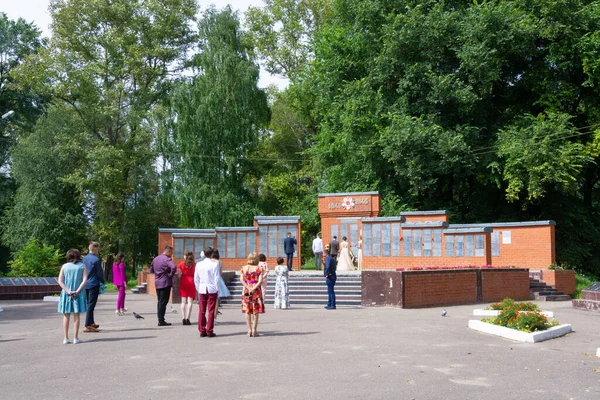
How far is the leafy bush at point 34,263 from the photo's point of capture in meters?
29.2

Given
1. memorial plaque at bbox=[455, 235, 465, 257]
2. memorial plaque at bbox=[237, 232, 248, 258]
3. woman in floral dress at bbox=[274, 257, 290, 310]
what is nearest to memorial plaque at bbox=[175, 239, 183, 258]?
memorial plaque at bbox=[237, 232, 248, 258]

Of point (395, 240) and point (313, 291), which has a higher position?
point (395, 240)

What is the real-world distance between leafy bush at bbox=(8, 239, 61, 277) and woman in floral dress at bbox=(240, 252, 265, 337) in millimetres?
19378

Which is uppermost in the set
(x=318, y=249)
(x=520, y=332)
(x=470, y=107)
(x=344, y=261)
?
(x=470, y=107)

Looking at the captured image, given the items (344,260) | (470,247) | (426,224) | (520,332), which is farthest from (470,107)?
(520,332)

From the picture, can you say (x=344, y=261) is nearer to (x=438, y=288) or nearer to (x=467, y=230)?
(x=467, y=230)

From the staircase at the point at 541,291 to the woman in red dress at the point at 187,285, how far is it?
47.8ft

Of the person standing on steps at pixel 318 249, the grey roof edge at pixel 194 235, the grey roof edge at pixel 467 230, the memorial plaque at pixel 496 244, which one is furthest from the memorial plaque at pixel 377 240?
the grey roof edge at pixel 194 235

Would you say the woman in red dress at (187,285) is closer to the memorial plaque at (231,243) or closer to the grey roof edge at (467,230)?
the grey roof edge at (467,230)

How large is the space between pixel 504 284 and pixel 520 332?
36.0 ft

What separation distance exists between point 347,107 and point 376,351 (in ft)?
81.4

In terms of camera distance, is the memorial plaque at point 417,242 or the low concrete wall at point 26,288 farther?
the memorial plaque at point 417,242

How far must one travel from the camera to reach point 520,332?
12383 mm

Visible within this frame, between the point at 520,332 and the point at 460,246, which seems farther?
the point at 460,246
